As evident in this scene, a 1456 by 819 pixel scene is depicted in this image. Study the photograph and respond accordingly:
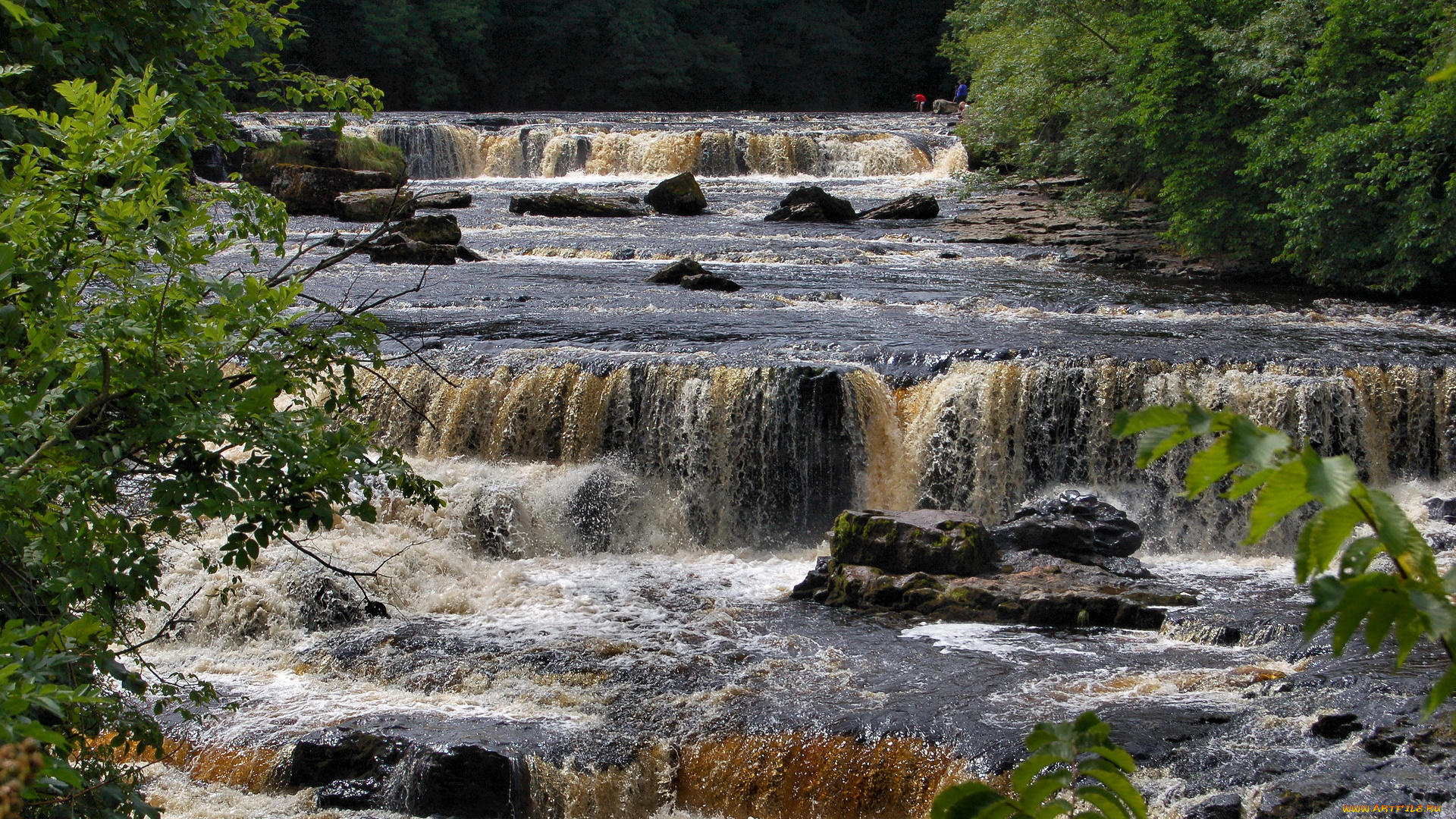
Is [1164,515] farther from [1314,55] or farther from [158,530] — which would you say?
[158,530]

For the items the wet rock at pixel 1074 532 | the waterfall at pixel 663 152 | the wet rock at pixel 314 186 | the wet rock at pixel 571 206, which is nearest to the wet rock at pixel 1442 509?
the wet rock at pixel 1074 532

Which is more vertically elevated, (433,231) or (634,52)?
(634,52)

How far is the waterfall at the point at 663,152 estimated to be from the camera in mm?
28562

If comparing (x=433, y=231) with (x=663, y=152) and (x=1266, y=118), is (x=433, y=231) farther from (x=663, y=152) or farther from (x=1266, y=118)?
(x=1266, y=118)

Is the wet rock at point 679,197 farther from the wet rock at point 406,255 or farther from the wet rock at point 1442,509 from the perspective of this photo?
the wet rock at point 1442,509

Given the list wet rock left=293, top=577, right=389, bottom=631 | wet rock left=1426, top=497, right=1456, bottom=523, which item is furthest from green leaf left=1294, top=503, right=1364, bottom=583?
wet rock left=1426, top=497, right=1456, bottom=523

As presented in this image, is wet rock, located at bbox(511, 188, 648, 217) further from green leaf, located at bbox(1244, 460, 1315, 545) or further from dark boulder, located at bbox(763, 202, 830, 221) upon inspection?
green leaf, located at bbox(1244, 460, 1315, 545)

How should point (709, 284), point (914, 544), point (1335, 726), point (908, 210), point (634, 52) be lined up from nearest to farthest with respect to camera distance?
point (1335, 726)
point (914, 544)
point (709, 284)
point (908, 210)
point (634, 52)

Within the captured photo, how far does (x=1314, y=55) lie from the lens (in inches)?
580

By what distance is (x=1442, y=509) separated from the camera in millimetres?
9922

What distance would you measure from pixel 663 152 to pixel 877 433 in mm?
19461

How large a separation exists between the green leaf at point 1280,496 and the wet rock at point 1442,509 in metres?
10.2

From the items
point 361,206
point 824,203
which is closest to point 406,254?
point 361,206

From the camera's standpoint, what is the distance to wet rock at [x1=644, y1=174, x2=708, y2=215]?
23172 millimetres
